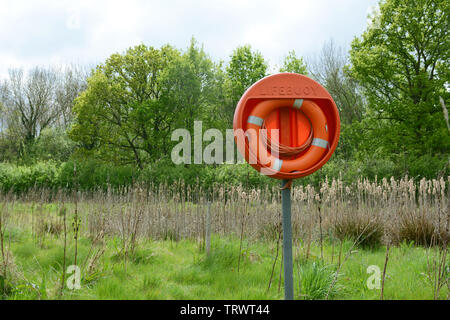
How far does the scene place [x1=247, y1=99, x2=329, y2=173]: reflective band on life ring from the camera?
2.28 m

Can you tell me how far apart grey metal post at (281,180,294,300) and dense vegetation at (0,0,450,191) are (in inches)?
218

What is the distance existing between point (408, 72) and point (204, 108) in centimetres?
939

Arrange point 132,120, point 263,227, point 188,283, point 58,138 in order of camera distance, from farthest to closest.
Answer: point 58,138
point 132,120
point 263,227
point 188,283

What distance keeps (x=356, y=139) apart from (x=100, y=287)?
13.5 meters

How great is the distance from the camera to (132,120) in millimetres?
18625

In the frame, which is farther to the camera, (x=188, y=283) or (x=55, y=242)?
(x=55, y=242)

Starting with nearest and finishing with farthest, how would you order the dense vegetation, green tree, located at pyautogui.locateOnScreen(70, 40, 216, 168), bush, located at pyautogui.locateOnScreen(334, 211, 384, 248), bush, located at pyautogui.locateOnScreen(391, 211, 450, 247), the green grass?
the green grass
bush, located at pyautogui.locateOnScreen(334, 211, 384, 248)
bush, located at pyautogui.locateOnScreen(391, 211, 450, 247)
the dense vegetation
green tree, located at pyautogui.locateOnScreen(70, 40, 216, 168)

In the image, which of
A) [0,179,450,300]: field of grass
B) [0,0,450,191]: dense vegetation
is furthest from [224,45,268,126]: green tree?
[0,179,450,300]: field of grass

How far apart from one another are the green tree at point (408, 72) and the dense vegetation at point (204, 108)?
0.14 feet

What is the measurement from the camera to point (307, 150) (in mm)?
2371

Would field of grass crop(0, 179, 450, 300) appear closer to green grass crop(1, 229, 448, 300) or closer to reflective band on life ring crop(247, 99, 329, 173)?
green grass crop(1, 229, 448, 300)

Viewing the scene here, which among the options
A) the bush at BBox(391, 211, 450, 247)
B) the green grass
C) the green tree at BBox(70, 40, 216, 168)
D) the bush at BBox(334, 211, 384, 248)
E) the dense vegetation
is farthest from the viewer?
the green tree at BBox(70, 40, 216, 168)

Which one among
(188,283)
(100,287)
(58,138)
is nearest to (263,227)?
(188,283)
